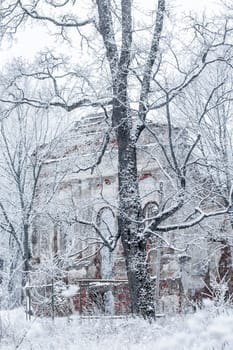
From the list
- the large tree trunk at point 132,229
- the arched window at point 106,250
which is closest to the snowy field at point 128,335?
the large tree trunk at point 132,229

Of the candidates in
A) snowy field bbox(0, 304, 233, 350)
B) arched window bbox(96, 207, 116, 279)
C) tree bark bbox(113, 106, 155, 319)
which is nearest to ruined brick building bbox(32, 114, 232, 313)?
arched window bbox(96, 207, 116, 279)

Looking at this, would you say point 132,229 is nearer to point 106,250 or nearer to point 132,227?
point 132,227

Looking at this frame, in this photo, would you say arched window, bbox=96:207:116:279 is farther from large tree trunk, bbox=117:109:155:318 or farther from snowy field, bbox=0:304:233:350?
snowy field, bbox=0:304:233:350

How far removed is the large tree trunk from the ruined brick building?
153 inches

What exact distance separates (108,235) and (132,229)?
966 centimetres

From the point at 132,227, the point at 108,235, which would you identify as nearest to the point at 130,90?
the point at 132,227

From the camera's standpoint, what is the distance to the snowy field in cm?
666

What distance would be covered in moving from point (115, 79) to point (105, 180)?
11.0 m

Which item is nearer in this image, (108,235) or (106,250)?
(108,235)

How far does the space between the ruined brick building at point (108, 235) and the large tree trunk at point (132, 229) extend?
3896 millimetres

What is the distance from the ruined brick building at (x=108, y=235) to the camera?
18.8m

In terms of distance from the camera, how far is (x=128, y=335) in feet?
26.3

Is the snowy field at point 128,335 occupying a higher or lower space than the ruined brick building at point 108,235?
lower

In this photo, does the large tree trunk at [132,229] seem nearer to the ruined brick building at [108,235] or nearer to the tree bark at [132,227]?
the tree bark at [132,227]
